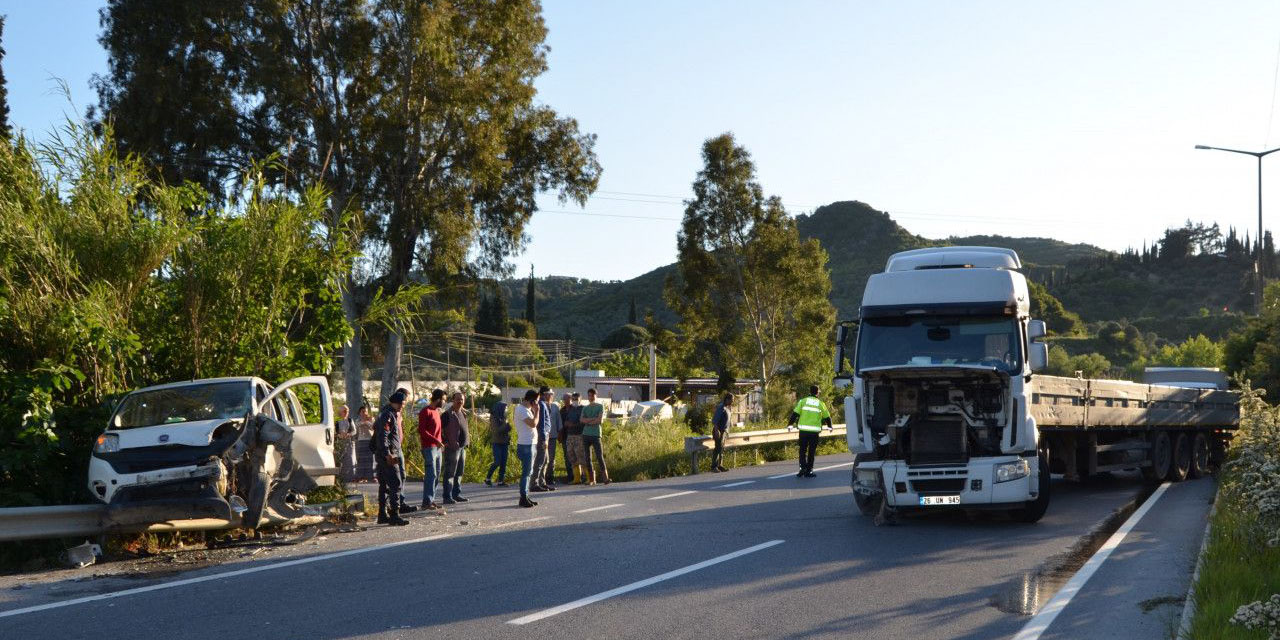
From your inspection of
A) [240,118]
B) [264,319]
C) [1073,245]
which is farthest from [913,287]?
[1073,245]

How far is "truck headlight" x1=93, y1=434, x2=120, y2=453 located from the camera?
1105cm

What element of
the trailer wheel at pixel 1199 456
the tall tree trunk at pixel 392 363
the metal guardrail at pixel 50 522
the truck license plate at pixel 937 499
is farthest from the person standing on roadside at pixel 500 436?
the trailer wheel at pixel 1199 456

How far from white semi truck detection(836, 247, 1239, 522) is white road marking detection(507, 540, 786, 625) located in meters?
2.29

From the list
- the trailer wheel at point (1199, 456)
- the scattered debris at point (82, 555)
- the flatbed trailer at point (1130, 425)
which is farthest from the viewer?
the trailer wheel at point (1199, 456)

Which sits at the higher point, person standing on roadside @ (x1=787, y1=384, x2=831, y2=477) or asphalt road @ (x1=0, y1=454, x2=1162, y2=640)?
person standing on roadside @ (x1=787, y1=384, x2=831, y2=477)

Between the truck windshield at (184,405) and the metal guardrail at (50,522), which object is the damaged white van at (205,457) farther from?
the metal guardrail at (50,522)

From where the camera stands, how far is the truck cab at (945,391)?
12602 millimetres

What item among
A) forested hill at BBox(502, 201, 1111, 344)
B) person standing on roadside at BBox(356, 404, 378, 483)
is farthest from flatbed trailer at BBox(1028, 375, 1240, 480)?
forested hill at BBox(502, 201, 1111, 344)

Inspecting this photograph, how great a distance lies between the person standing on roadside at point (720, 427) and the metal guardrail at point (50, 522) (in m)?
14.2

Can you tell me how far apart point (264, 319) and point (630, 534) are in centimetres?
556

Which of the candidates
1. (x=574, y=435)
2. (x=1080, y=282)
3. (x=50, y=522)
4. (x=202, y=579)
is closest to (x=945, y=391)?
(x=202, y=579)

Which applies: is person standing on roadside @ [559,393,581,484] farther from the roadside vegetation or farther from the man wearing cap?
the roadside vegetation

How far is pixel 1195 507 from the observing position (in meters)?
15.4

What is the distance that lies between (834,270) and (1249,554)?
137m
